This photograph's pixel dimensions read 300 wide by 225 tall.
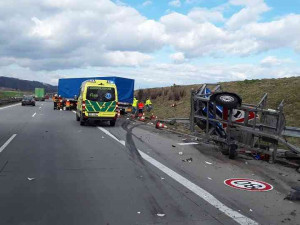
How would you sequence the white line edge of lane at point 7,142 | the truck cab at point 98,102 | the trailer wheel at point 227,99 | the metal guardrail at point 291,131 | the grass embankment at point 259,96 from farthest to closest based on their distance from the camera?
the grass embankment at point 259,96 → the truck cab at point 98,102 → the white line edge of lane at point 7,142 → the trailer wheel at point 227,99 → the metal guardrail at point 291,131

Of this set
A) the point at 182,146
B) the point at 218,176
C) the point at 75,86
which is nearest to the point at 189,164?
the point at 218,176

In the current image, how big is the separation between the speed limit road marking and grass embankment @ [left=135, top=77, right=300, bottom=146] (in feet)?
24.5

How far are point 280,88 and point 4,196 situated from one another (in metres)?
24.4

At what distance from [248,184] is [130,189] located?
2393 mm

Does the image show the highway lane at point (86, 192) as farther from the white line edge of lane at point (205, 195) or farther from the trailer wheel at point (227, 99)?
the trailer wheel at point (227, 99)

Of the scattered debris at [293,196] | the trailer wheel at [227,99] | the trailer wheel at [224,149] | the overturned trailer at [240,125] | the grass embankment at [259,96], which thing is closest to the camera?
the scattered debris at [293,196]

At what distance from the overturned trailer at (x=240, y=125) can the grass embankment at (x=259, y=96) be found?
453 centimetres

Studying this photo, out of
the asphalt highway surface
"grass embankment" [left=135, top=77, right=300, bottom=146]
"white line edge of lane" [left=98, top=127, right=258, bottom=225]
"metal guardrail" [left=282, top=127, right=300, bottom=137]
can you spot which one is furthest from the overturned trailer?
"grass embankment" [left=135, top=77, right=300, bottom=146]

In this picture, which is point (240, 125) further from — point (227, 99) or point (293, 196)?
point (293, 196)

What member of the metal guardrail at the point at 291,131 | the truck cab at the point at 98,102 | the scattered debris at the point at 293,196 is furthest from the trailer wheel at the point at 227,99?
the truck cab at the point at 98,102

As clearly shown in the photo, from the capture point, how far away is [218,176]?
8.07 meters

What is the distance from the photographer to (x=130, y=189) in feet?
22.3

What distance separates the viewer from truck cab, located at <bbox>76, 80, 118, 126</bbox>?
19641 mm

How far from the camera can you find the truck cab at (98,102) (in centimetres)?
1964
